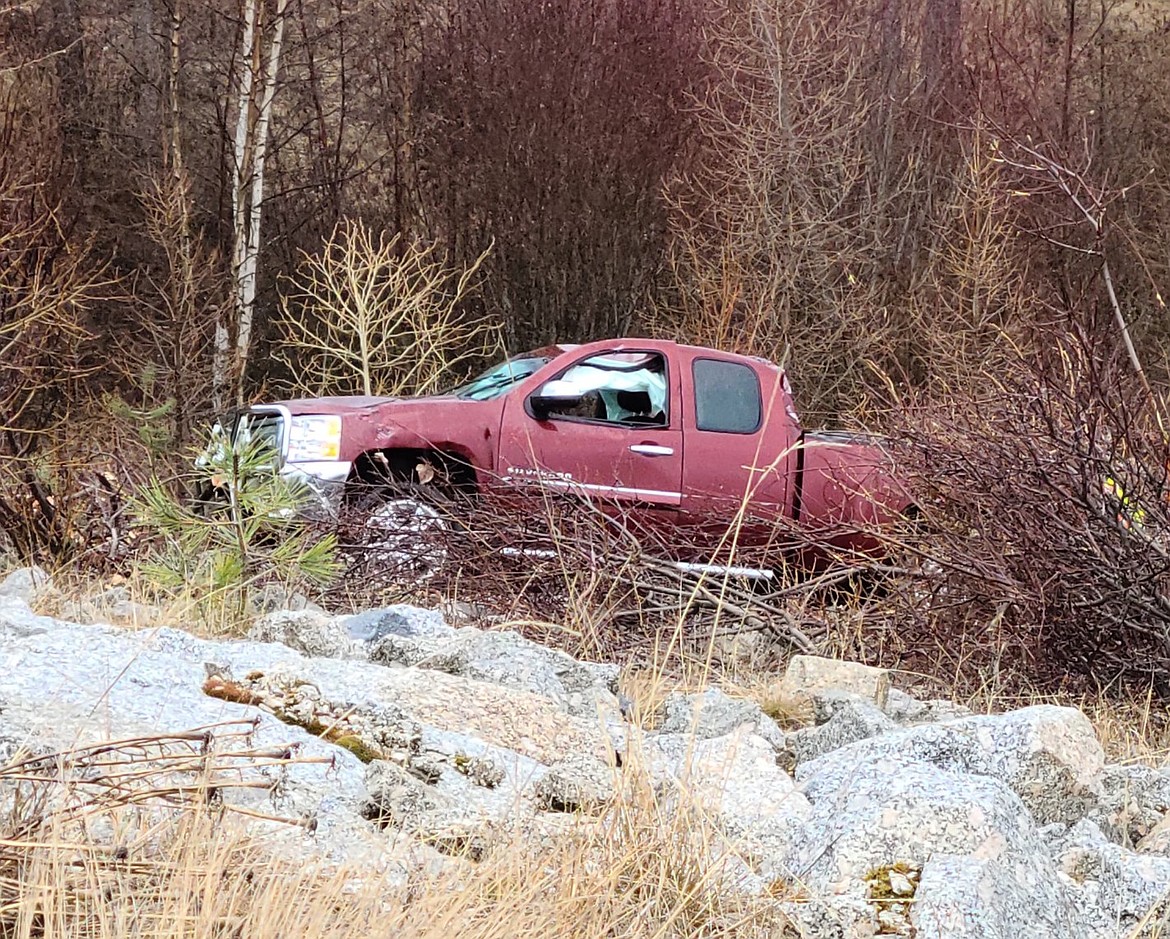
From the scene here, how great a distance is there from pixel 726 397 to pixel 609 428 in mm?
965

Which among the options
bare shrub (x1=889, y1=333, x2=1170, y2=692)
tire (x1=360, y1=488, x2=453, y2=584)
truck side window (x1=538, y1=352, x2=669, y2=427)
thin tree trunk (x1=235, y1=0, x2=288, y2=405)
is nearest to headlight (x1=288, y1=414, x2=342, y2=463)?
tire (x1=360, y1=488, x2=453, y2=584)

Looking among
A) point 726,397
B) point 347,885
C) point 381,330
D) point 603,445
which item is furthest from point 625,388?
point 347,885

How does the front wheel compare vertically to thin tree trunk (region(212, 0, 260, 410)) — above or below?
below

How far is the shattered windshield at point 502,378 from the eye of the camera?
8.66m

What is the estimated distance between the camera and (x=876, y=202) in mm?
19734

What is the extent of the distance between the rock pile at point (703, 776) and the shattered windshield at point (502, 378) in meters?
4.37

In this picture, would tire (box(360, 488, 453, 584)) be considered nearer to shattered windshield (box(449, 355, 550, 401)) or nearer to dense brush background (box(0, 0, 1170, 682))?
shattered windshield (box(449, 355, 550, 401))

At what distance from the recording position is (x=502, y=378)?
8.96 metres

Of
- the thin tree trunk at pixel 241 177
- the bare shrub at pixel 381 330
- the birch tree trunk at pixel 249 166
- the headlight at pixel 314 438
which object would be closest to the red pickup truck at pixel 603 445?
the headlight at pixel 314 438

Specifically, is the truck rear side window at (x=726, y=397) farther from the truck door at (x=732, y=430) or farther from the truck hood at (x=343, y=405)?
the truck hood at (x=343, y=405)

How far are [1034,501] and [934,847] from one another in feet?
11.4

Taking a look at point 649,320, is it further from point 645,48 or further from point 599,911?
point 599,911

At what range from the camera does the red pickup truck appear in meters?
7.40

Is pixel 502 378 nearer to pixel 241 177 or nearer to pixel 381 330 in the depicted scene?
pixel 381 330
